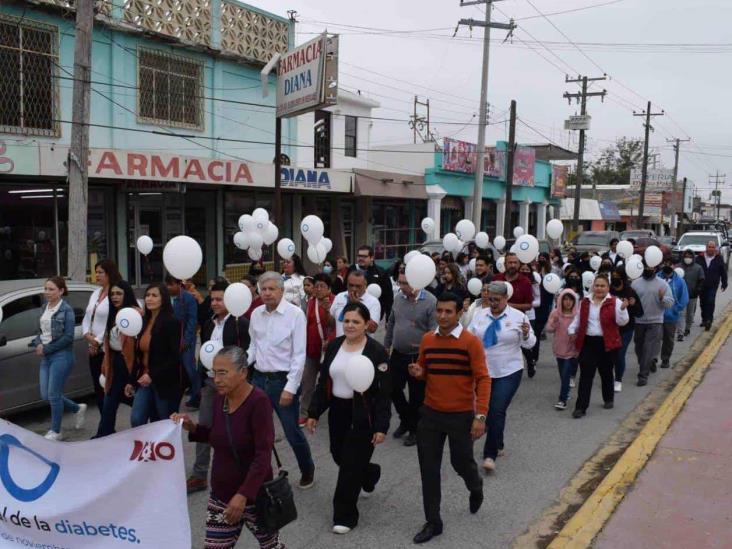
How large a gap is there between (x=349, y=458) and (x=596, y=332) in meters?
3.97

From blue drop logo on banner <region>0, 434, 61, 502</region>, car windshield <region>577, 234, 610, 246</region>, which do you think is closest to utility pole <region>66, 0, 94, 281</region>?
blue drop logo on banner <region>0, 434, 61, 502</region>

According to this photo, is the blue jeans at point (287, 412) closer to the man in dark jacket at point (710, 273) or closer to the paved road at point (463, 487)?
the paved road at point (463, 487)

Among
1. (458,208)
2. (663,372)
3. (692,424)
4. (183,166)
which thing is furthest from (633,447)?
(458,208)

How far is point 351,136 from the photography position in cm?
2503

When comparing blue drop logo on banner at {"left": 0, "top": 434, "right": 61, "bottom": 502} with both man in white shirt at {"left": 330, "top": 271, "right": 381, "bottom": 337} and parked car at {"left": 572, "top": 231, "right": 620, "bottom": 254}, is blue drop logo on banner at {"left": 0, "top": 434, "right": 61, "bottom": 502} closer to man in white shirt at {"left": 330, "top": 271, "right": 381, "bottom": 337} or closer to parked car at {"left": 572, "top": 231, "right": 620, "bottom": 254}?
man in white shirt at {"left": 330, "top": 271, "right": 381, "bottom": 337}

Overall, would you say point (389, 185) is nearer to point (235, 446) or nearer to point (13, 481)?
point (13, 481)

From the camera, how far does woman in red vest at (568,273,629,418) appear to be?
24.1ft

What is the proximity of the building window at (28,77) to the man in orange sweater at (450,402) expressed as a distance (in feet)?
38.4

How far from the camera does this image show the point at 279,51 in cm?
1862

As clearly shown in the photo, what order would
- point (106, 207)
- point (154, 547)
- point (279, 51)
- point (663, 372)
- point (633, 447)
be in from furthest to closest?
point (279, 51), point (106, 207), point (663, 372), point (633, 447), point (154, 547)

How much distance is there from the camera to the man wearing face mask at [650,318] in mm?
9148

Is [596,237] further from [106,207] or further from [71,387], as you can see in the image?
[71,387]

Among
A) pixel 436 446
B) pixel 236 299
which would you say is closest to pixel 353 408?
pixel 436 446

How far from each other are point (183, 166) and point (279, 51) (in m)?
5.64
